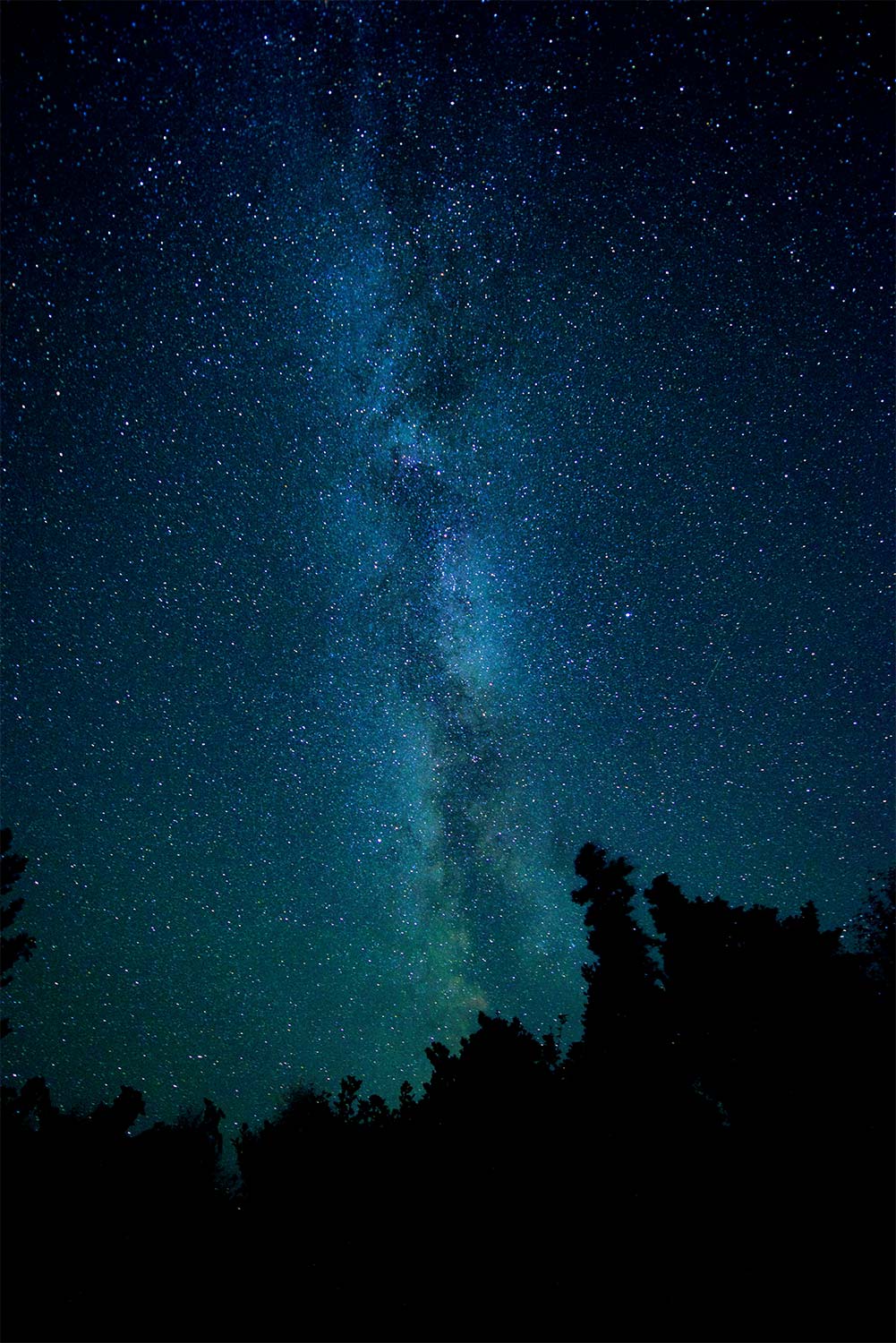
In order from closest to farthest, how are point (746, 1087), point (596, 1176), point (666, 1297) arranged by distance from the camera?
point (666, 1297) < point (596, 1176) < point (746, 1087)

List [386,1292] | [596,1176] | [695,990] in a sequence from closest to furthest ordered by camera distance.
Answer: [386,1292] → [596,1176] → [695,990]

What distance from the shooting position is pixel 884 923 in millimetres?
18188

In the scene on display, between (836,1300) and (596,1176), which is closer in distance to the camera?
(836,1300)

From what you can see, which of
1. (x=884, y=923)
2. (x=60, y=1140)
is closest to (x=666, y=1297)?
(x=60, y=1140)

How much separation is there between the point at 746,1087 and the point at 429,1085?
8.14m

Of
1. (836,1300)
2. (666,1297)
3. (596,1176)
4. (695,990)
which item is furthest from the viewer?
(695,990)

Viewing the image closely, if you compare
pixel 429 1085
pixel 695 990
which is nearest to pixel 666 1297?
pixel 695 990

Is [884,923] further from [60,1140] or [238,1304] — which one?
[60,1140]

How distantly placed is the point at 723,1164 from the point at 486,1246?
513 centimetres

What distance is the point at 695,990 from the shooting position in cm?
1422

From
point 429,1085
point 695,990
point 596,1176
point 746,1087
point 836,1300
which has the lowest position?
point 836,1300

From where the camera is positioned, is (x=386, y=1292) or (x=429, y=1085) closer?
(x=386, y=1292)

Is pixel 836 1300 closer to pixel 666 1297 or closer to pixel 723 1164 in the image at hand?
pixel 666 1297

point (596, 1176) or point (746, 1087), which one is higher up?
point (746, 1087)
